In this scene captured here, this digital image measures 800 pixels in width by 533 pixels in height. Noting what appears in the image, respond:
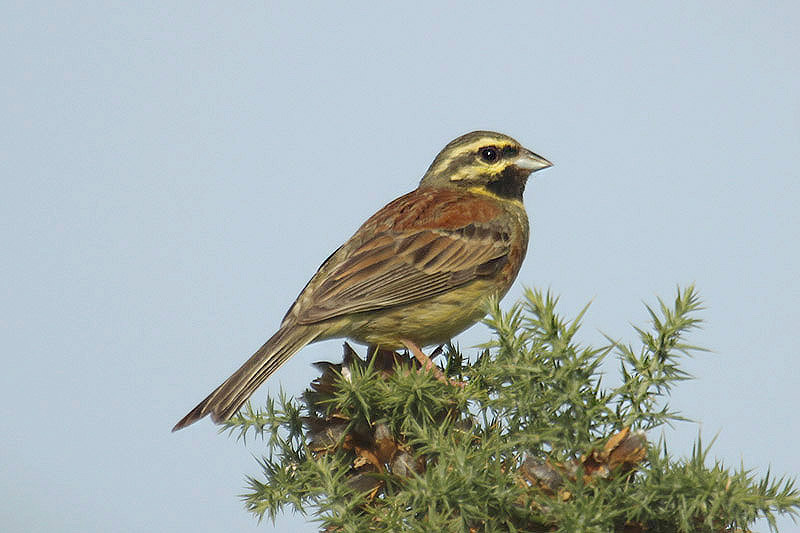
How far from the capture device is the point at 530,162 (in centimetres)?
631

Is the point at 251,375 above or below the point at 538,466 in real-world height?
above

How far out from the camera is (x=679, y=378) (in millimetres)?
2672

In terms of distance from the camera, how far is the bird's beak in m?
6.29

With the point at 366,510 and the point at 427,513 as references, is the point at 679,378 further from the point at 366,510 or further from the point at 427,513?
the point at 366,510

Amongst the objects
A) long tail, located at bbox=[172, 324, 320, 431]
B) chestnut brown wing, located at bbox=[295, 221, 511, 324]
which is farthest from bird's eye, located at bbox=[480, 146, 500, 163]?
long tail, located at bbox=[172, 324, 320, 431]

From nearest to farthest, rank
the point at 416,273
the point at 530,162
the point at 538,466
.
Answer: the point at 538,466 → the point at 416,273 → the point at 530,162

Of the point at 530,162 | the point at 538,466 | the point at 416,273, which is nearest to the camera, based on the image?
the point at 538,466

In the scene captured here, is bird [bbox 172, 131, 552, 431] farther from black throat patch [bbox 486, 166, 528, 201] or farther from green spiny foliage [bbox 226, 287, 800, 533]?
green spiny foliage [bbox 226, 287, 800, 533]

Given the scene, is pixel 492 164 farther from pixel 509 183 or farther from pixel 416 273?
pixel 416 273

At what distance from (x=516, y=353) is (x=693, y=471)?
0.56 m

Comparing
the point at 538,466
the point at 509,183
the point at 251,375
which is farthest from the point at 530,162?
the point at 538,466

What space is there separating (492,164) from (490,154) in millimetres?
69

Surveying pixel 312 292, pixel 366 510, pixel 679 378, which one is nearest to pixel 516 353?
pixel 679 378

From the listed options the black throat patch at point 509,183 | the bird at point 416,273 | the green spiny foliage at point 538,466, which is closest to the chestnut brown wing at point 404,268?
the bird at point 416,273
